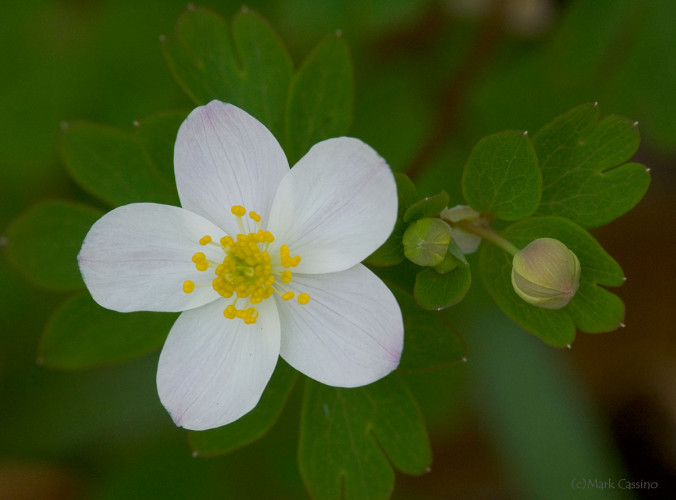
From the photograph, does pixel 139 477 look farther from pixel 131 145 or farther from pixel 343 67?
pixel 343 67

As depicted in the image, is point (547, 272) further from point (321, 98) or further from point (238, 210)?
point (321, 98)

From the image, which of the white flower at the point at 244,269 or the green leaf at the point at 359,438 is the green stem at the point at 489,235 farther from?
the green leaf at the point at 359,438

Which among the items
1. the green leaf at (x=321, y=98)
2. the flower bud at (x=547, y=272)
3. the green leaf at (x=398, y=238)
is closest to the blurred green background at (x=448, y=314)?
the green leaf at (x=321, y=98)

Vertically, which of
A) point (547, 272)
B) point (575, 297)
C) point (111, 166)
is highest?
point (547, 272)

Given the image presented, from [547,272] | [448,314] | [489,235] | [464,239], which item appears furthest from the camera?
[448,314]

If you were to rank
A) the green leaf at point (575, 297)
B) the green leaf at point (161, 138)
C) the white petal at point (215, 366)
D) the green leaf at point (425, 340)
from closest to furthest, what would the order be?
the white petal at point (215, 366)
the green leaf at point (575, 297)
the green leaf at point (425, 340)
the green leaf at point (161, 138)

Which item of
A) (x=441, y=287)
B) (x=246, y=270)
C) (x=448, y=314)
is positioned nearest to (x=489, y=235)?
(x=441, y=287)

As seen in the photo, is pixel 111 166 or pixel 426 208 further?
Result: pixel 111 166
